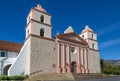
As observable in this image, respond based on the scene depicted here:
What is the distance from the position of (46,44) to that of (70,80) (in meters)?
10.1

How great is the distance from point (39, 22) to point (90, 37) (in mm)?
14345

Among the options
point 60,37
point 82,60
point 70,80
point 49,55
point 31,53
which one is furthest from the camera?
point 82,60

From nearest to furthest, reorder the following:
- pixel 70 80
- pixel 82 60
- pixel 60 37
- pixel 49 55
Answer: pixel 70 80
pixel 49 55
pixel 60 37
pixel 82 60

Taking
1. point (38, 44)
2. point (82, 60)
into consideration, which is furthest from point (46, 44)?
point (82, 60)

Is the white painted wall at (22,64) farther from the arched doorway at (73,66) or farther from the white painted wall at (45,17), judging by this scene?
the arched doorway at (73,66)

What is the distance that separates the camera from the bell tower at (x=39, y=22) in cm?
3334

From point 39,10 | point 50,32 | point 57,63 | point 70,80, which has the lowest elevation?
point 70,80

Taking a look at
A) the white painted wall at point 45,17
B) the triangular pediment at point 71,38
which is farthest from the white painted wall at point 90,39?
the white painted wall at point 45,17

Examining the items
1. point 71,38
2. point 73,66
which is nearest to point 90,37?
point 71,38

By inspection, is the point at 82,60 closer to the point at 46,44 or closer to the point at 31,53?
the point at 46,44

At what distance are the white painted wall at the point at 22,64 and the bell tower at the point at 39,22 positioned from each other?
234 cm

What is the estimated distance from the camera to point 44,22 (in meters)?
35.1

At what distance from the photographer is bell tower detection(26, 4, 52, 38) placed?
33344 millimetres

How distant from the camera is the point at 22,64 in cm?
3319
